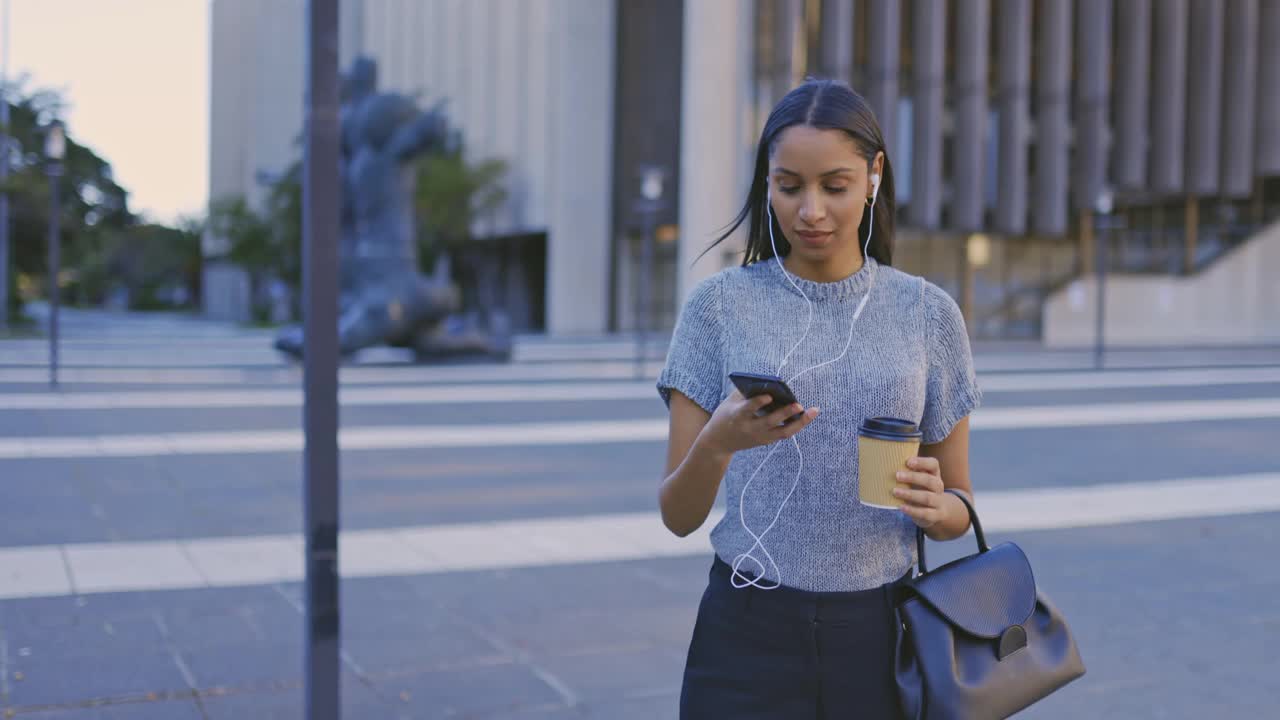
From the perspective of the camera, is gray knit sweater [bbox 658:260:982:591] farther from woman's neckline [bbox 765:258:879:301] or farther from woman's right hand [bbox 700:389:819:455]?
woman's right hand [bbox 700:389:819:455]

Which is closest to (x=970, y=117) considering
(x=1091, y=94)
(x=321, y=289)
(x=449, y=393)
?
(x=1091, y=94)

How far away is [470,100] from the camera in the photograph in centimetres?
4903

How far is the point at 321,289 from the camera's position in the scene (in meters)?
2.88

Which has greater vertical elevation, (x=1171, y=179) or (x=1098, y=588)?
(x=1171, y=179)

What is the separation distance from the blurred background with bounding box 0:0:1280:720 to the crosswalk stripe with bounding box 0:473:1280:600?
0.04 metres

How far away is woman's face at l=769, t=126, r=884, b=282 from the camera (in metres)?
1.90

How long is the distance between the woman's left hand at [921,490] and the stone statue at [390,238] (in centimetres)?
2012

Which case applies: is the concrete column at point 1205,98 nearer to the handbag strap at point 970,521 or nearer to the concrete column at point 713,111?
the concrete column at point 713,111

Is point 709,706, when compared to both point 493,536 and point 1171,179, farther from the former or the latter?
point 1171,179

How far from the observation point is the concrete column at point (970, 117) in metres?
36.8

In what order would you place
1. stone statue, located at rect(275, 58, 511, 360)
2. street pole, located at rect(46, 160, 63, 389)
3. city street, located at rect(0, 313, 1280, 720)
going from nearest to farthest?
city street, located at rect(0, 313, 1280, 720), street pole, located at rect(46, 160, 63, 389), stone statue, located at rect(275, 58, 511, 360)

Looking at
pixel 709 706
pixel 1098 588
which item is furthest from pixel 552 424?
pixel 709 706

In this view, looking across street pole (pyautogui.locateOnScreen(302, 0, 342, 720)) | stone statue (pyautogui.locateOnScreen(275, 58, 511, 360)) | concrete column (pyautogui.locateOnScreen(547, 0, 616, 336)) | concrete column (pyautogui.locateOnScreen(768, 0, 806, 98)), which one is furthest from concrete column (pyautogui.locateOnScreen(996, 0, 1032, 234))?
street pole (pyautogui.locateOnScreen(302, 0, 342, 720))

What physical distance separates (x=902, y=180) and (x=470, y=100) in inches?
789
